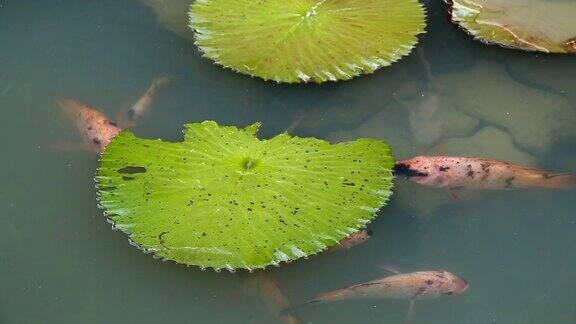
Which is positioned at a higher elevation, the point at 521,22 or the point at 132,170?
the point at 521,22

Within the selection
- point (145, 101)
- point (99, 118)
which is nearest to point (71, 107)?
point (99, 118)

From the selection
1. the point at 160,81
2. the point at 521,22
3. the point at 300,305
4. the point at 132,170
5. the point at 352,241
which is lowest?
the point at 300,305

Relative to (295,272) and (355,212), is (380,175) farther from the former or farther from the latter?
(295,272)

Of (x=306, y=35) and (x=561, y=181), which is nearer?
(x=561, y=181)

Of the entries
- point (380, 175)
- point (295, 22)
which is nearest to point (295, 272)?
point (380, 175)

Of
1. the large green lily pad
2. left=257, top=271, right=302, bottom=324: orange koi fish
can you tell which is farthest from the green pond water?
the large green lily pad

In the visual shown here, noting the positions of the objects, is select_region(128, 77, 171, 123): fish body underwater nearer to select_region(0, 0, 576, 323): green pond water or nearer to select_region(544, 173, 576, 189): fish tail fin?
select_region(0, 0, 576, 323): green pond water

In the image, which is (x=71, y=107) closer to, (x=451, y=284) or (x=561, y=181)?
(x=451, y=284)
